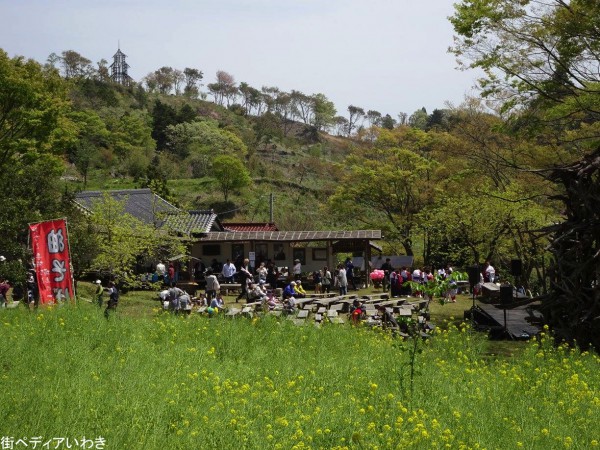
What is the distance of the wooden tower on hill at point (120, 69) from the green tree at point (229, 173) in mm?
43206

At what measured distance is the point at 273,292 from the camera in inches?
1006

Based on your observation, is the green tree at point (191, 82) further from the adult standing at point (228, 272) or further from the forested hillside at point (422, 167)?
the adult standing at point (228, 272)

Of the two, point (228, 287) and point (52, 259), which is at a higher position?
point (52, 259)

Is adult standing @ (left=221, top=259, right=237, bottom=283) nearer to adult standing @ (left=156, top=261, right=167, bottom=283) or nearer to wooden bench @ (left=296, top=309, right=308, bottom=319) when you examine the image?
adult standing @ (left=156, top=261, right=167, bottom=283)

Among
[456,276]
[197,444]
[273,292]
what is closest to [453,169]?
[273,292]

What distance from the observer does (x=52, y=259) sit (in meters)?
15.3

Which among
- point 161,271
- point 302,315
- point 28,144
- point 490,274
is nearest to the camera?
point 302,315

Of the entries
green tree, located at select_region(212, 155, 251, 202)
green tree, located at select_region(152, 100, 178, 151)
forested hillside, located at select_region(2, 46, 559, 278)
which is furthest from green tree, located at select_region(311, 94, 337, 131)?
green tree, located at select_region(212, 155, 251, 202)

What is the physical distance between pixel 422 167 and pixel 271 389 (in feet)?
93.8

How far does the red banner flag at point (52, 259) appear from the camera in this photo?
15203 mm

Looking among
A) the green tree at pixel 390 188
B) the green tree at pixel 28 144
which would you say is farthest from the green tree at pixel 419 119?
the green tree at pixel 28 144

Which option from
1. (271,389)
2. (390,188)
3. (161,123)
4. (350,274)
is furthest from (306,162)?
(271,389)

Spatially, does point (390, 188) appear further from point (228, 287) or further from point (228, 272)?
point (228, 287)

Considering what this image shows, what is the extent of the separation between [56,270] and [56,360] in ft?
21.3
